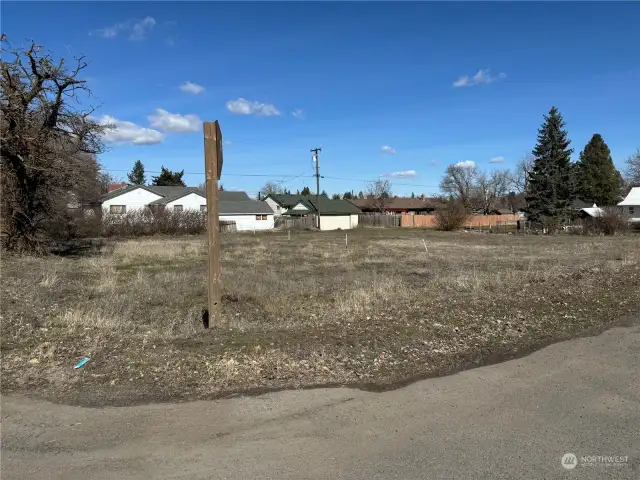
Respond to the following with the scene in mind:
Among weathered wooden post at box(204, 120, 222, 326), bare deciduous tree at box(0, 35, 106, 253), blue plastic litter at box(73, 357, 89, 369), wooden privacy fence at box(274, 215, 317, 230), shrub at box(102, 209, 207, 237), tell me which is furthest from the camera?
wooden privacy fence at box(274, 215, 317, 230)

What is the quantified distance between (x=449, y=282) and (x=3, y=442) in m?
9.75

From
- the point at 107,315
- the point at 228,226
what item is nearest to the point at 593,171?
the point at 228,226

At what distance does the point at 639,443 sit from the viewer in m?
3.38

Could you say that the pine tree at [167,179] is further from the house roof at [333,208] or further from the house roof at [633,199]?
the house roof at [633,199]

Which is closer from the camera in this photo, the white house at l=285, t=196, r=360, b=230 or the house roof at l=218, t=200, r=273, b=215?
the house roof at l=218, t=200, r=273, b=215

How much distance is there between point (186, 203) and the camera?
6444 centimetres

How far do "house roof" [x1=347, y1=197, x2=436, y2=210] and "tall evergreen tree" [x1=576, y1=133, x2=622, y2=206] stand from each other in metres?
48.9
